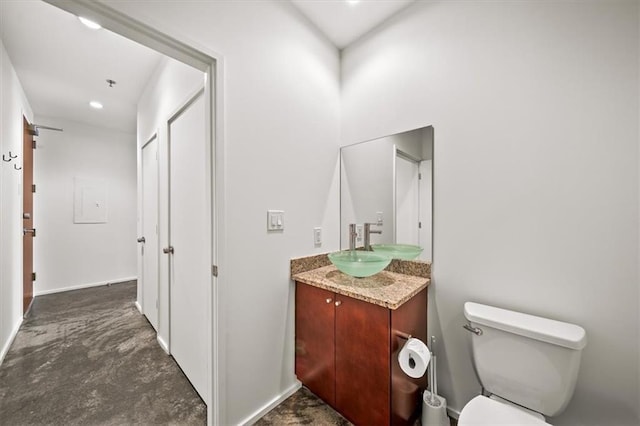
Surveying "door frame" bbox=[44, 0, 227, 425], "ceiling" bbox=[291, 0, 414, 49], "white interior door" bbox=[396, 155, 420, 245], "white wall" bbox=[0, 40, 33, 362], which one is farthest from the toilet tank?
"white wall" bbox=[0, 40, 33, 362]

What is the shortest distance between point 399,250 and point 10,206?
3.39m

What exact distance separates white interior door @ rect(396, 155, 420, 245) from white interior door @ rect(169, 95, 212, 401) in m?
1.27

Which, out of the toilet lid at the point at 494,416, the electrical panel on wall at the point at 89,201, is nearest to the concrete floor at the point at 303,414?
the toilet lid at the point at 494,416

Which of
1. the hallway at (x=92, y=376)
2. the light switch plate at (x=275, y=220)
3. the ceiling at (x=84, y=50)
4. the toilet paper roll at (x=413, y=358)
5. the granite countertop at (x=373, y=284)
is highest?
the ceiling at (x=84, y=50)

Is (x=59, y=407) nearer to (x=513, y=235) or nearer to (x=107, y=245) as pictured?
(x=513, y=235)

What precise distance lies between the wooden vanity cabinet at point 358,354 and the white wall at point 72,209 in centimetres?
420

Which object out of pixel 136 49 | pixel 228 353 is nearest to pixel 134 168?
pixel 136 49

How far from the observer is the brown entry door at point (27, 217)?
2.63 meters

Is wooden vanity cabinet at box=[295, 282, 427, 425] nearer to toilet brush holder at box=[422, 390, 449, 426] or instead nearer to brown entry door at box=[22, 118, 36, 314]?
toilet brush holder at box=[422, 390, 449, 426]

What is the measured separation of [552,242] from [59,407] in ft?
9.73

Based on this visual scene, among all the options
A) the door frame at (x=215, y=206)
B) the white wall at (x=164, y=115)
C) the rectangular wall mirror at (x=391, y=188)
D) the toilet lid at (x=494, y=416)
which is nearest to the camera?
the toilet lid at (x=494, y=416)

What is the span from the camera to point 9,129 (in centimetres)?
211

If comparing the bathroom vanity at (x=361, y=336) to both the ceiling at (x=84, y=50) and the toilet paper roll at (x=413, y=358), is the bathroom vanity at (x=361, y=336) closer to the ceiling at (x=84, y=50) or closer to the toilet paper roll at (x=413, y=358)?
the toilet paper roll at (x=413, y=358)

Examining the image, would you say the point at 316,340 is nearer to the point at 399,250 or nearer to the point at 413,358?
the point at 413,358
